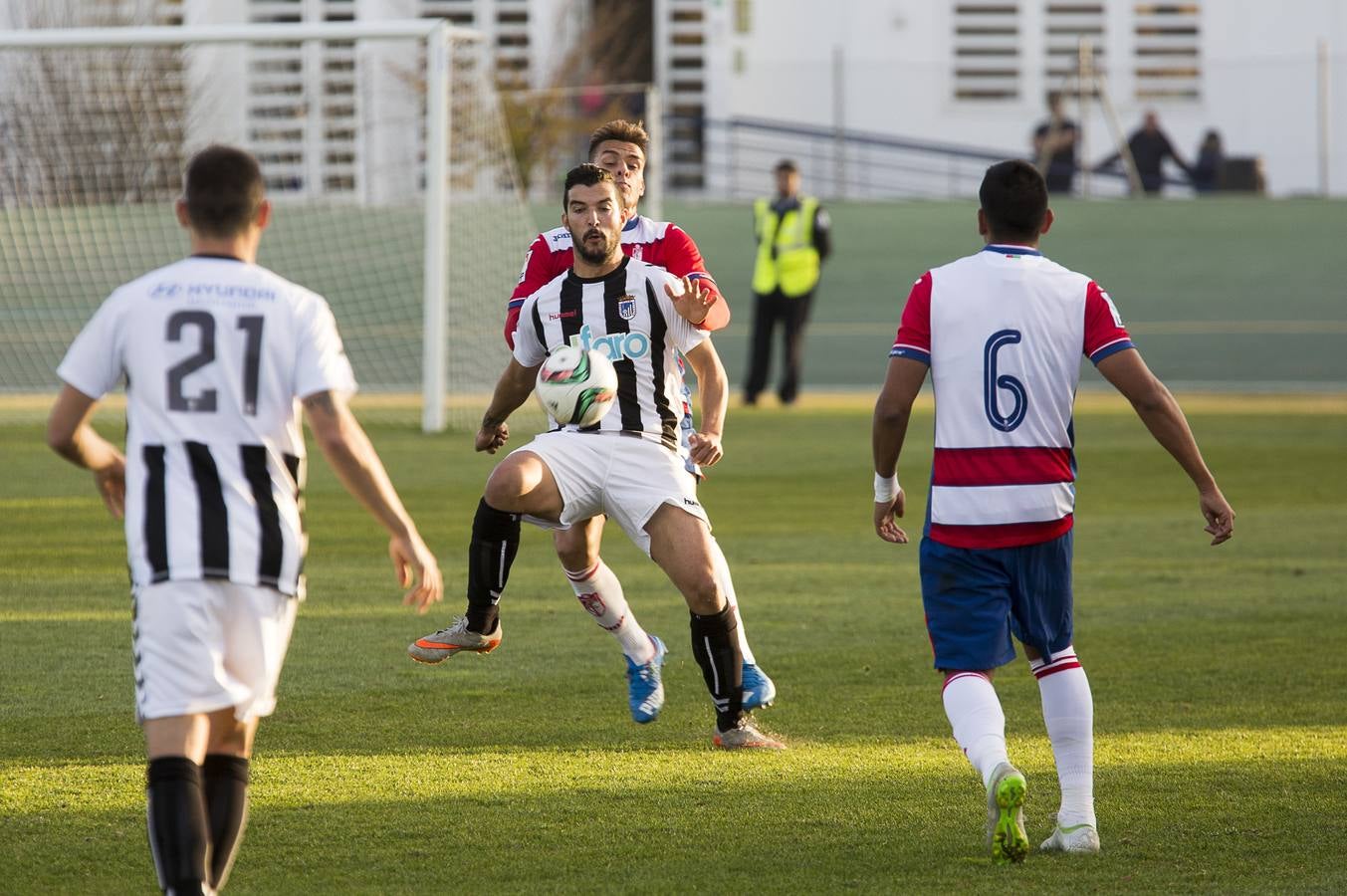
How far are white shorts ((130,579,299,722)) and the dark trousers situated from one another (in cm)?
1451

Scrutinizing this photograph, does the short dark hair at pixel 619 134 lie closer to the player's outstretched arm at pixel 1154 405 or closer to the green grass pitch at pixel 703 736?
the green grass pitch at pixel 703 736

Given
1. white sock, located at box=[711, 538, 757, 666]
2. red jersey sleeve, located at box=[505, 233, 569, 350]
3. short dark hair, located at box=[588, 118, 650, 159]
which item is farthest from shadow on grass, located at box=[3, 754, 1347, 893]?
short dark hair, located at box=[588, 118, 650, 159]

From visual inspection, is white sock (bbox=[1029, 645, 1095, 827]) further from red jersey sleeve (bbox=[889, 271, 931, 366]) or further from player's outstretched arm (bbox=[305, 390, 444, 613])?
player's outstretched arm (bbox=[305, 390, 444, 613])

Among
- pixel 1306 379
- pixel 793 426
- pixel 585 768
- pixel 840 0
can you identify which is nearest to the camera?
pixel 585 768

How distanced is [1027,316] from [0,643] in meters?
4.62

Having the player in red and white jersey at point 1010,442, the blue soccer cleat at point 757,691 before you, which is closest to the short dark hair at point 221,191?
the player in red and white jersey at point 1010,442

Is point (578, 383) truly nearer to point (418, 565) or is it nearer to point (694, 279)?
point (694, 279)

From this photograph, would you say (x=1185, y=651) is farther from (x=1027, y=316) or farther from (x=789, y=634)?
(x=1027, y=316)

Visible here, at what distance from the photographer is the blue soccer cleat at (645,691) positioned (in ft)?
20.0

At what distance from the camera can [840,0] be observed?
28.8 metres

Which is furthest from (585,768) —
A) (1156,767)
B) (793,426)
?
(793,426)

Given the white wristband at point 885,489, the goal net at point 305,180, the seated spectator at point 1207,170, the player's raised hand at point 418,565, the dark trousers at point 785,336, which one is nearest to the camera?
the player's raised hand at point 418,565

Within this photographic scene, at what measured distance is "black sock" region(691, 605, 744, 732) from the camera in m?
5.75

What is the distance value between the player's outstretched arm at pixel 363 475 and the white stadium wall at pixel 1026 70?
22.6m
